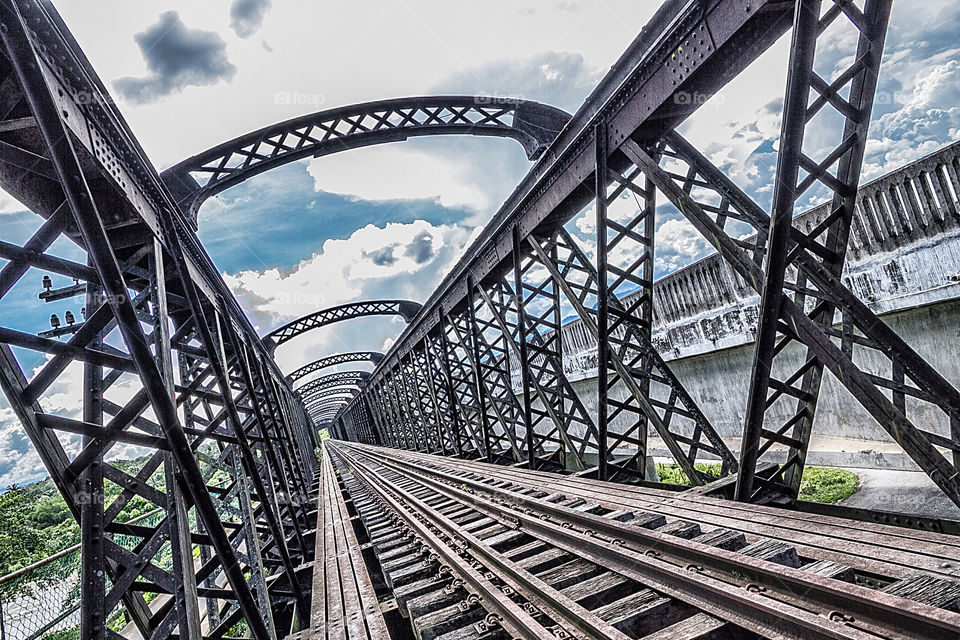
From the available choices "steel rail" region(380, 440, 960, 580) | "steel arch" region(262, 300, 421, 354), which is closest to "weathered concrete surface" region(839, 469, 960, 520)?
"steel rail" region(380, 440, 960, 580)

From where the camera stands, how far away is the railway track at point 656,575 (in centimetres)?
225

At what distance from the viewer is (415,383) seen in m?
17.8

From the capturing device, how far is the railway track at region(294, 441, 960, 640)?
7.37ft

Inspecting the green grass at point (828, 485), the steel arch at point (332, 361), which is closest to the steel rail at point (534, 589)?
the green grass at point (828, 485)

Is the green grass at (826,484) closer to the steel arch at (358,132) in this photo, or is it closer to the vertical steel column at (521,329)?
the vertical steel column at (521,329)

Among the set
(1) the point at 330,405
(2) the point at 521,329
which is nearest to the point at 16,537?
(2) the point at 521,329

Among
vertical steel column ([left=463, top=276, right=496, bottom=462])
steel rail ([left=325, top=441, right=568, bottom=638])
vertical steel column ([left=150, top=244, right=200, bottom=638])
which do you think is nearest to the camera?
steel rail ([left=325, top=441, right=568, bottom=638])

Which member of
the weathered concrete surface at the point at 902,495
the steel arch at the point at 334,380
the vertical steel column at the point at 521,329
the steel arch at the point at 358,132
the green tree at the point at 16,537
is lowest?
the weathered concrete surface at the point at 902,495

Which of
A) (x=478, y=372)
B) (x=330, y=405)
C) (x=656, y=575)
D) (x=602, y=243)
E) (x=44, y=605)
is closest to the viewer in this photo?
(x=656, y=575)

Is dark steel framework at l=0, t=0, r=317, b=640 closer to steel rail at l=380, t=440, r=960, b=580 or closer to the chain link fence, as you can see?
the chain link fence

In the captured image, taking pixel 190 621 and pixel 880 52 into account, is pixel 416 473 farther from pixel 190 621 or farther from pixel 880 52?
pixel 880 52

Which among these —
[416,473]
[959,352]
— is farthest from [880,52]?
[416,473]

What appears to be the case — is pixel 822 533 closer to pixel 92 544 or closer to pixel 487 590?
pixel 487 590

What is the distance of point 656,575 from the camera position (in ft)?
10.3
